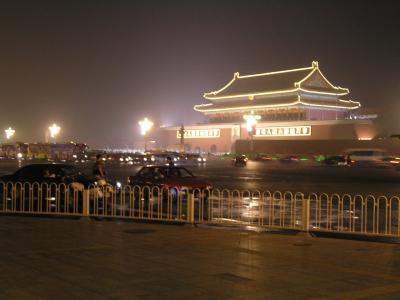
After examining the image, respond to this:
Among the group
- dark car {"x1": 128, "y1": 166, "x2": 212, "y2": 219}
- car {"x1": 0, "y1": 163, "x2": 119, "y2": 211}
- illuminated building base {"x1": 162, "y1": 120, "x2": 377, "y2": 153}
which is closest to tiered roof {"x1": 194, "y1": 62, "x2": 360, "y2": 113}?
illuminated building base {"x1": 162, "y1": 120, "x2": 377, "y2": 153}

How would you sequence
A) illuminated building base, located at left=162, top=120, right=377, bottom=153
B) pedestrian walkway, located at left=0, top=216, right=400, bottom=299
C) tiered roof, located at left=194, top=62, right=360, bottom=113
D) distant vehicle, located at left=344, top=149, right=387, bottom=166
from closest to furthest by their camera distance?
pedestrian walkway, located at left=0, top=216, right=400, bottom=299, distant vehicle, located at left=344, top=149, right=387, bottom=166, illuminated building base, located at left=162, top=120, right=377, bottom=153, tiered roof, located at left=194, top=62, right=360, bottom=113

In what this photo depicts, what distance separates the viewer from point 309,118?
6950cm

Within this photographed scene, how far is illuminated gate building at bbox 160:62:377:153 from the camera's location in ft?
214

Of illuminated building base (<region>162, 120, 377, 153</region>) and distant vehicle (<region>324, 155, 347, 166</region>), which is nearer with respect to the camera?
distant vehicle (<region>324, 155, 347, 166</region>)

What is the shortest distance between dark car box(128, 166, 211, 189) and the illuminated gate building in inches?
1789

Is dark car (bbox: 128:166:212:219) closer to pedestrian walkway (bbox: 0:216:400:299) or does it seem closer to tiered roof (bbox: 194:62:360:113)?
pedestrian walkway (bbox: 0:216:400:299)

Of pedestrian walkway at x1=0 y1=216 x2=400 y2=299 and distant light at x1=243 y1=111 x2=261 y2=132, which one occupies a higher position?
distant light at x1=243 y1=111 x2=261 y2=132

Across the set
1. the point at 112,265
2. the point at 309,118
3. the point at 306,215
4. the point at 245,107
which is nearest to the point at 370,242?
the point at 306,215

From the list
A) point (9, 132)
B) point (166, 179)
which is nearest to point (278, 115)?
point (9, 132)

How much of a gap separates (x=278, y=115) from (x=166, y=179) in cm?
5490

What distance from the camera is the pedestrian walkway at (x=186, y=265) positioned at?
6.93 m

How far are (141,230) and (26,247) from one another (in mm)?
2785

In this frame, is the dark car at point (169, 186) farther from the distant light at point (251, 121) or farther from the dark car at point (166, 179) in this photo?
the distant light at point (251, 121)

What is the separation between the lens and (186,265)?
27.6ft
